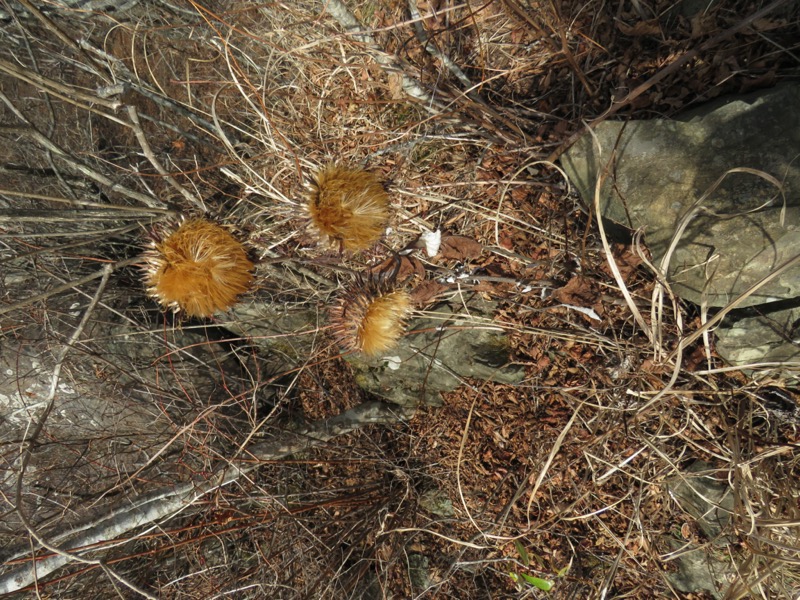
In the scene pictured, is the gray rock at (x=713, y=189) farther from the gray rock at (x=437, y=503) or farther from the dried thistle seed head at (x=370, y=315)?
the gray rock at (x=437, y=503)

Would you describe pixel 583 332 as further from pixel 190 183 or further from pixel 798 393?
pixel 190 183

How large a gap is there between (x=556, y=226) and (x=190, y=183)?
6.33 ft

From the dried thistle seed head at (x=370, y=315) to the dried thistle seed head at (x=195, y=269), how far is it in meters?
0.47

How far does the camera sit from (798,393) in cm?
158

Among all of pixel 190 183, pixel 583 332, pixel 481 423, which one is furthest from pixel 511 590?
pixel 190 183

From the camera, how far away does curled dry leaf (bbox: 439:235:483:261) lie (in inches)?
78.3

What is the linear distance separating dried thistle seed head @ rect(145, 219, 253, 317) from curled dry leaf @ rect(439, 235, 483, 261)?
886mm

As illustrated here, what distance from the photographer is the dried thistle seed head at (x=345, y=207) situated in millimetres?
1738

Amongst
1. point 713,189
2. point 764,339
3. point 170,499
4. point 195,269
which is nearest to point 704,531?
point 764,339

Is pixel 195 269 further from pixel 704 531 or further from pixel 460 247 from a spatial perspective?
pixel 704 531

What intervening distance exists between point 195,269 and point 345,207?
2.06 ft

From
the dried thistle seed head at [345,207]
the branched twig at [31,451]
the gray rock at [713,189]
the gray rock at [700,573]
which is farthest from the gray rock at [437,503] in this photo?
the gray rock at [713,189]

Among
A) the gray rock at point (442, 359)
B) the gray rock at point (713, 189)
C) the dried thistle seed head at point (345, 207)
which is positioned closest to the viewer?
the gray rock at point (713, 189)

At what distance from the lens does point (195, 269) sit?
179 cm
